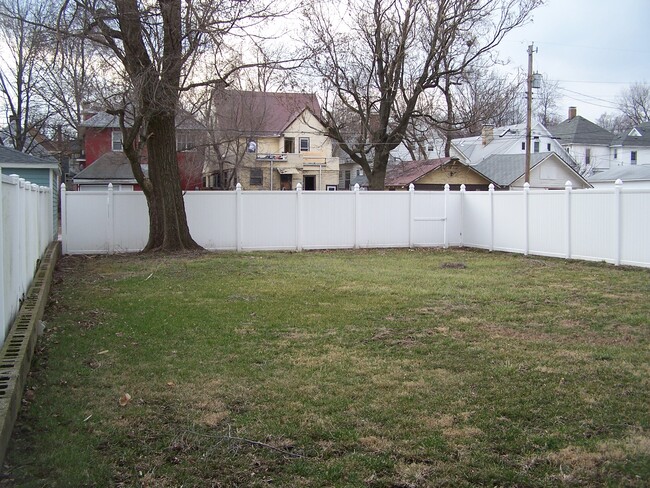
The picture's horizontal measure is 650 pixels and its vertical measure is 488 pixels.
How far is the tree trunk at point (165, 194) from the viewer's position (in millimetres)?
15398

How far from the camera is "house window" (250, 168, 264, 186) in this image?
40062 millimetres

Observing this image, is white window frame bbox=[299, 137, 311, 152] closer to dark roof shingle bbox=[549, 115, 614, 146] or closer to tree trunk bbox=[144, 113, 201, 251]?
dark roof shingle bbox=[549, 115, 614, 146]

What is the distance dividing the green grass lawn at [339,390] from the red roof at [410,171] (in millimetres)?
25116

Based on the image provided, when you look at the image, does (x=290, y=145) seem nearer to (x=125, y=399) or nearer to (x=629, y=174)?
(x=629, y=174)

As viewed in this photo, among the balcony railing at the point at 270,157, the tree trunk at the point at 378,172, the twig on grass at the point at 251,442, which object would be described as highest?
the balcony railing at the point at 270,157

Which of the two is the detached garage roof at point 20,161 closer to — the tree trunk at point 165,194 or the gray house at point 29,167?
the gray house at point 29,167

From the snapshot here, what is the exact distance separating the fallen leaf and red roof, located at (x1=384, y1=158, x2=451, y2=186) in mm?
30406

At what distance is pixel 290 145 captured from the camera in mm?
41656

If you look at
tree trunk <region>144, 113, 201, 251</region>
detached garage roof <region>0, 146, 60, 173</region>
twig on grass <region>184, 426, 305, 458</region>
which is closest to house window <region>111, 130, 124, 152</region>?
detached garage roof <region>0, 146, 60, 173</region>

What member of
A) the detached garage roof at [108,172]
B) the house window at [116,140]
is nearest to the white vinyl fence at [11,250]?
the detached garage roof at [108,172]

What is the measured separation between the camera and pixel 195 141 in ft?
103

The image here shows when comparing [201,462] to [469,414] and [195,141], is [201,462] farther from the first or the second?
[195,141]

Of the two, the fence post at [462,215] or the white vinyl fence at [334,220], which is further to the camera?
the fence post at [462,215]

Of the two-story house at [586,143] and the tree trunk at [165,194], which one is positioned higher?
the two-story house at [586,143]
